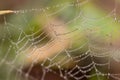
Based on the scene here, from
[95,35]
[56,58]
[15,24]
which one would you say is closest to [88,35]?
[95,35]

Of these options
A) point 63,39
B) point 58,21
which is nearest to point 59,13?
point 58,21

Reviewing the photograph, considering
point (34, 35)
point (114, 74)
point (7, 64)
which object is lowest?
point (114, 74)

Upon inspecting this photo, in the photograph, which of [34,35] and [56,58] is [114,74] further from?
[34,35]

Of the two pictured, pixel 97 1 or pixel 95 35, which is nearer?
pixel 95 35

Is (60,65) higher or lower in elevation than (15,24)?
lower

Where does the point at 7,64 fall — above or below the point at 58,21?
below

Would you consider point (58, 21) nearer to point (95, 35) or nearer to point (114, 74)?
point (95, 35)
